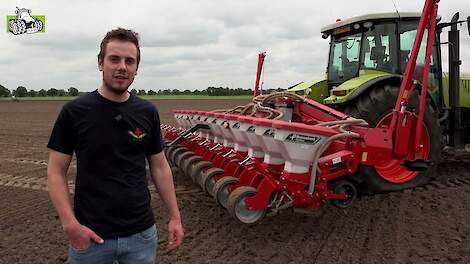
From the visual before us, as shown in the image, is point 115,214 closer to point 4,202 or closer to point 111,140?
point 111,140

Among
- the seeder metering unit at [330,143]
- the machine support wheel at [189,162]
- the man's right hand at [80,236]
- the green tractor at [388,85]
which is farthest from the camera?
the machine support wheel at [189,162]

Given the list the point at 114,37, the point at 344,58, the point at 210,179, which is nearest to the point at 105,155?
the point at 114,37

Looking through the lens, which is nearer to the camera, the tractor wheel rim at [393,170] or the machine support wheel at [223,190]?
the machine support wheel at [223,190]

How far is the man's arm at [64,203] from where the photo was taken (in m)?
1.80

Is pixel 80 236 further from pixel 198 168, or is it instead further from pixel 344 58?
pixel 344 58

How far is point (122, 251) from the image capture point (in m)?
1.93

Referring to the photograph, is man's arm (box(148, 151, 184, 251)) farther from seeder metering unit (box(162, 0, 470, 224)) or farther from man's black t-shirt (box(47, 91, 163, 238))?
seeder metering unit (box(162, 0, 470, 224))

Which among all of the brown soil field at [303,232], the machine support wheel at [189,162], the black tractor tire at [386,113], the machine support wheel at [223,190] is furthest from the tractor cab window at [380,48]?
the machine support wheel at [223,190]

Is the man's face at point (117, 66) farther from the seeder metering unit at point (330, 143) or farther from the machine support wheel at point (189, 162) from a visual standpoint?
the machine support wheel at point (189, 162)

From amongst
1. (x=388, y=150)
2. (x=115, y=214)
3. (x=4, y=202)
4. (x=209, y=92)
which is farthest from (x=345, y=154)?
(x=209, y=92)

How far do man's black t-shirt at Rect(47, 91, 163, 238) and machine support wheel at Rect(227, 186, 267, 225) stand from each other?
1.85 m

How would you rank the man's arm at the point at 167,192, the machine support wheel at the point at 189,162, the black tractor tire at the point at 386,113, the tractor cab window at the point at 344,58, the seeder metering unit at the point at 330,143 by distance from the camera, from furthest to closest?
the tractor cab window at the point at 344,58 < the machine support wheel at the point at 189,162 < the black tractor tire at the point at 386,113 < the seeder metering unit at the point at 330,143 < the man's arm at the point at 167,192

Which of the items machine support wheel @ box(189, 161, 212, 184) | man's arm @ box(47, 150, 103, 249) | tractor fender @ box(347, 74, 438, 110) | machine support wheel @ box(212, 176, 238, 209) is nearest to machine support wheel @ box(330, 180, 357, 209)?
machine support wheel @ box(212, 176, 238, 209)

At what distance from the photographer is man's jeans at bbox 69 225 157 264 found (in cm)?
187
